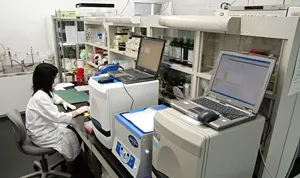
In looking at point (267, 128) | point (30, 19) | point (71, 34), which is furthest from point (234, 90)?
point (30, 19)

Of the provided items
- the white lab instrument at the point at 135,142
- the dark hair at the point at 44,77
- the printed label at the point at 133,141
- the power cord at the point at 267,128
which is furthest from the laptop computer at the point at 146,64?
the power cord at the point at 267,128

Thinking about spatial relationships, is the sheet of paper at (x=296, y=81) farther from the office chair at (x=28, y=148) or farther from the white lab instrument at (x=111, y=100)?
the office chair at (x=28, y=148)

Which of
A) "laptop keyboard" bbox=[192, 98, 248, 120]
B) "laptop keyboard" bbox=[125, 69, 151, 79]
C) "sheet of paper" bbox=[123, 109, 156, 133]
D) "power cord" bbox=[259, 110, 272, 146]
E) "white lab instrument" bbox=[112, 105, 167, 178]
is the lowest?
"white lab instrument" bbox=[112, 105, 167, 178]

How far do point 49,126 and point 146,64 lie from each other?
1.12 m

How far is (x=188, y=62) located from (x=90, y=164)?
5.24 feet

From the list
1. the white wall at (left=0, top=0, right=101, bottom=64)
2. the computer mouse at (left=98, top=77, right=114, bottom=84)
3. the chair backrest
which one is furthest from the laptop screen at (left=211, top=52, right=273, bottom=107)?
the white wall at (left=0, top=0, right=101, bottom=64)

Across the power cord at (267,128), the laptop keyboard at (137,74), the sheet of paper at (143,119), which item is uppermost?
the laptop keyboard at (137,74)

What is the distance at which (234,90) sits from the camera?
1106 millimetres

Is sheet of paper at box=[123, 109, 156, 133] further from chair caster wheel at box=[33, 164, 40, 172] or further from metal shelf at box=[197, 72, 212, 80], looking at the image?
chair caster wheel at box=[33, 164, 40, 172]

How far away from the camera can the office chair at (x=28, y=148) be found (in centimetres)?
185

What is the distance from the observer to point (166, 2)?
15.5 ft

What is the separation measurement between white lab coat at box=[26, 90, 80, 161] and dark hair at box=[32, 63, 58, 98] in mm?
65

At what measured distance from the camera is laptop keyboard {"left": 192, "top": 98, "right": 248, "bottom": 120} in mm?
986

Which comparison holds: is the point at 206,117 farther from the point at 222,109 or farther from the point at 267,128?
the point at 267,128
